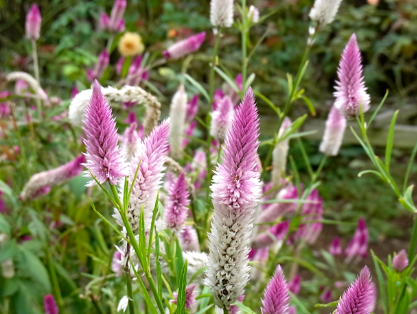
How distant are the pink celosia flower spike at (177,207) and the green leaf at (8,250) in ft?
1.70

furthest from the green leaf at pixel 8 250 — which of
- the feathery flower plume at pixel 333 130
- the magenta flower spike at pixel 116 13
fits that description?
the magenta flower spike at pixel 116 13

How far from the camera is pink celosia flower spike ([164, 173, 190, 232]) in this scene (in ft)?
2.10

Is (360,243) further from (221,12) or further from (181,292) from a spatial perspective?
(181,292)

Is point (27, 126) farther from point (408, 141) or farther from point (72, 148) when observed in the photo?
point (408, 141)

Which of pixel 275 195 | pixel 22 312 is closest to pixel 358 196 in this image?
pixel 275 195

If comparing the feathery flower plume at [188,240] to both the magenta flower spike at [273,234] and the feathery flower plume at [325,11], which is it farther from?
the feathery flower plume at [325,11]

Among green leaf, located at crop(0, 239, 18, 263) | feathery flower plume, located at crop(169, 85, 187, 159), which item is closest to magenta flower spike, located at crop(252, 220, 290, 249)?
feathery flower plume, located at crop(169, 85, 187, 159)

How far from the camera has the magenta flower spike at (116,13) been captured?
1541 millimetres

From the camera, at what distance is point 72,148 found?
134 centimetres

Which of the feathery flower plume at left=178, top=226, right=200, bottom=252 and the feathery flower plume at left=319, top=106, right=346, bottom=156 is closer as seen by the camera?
the feathery flower plume at left=178, top=226, right=200, bottom=252

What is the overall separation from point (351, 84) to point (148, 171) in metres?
0.46

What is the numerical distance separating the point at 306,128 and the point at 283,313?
3.40 m

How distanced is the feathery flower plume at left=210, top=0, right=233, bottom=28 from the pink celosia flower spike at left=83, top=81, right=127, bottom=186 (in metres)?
0.61

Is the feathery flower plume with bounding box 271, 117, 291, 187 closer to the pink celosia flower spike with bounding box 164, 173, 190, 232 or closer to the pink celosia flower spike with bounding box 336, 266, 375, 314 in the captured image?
the pink celosia flower spike with bounding box 164, 173, 190, 232
